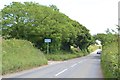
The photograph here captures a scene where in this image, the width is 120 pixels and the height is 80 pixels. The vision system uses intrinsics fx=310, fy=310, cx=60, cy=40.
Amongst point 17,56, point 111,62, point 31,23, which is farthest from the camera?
point 31,23

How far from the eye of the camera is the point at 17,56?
94.6 ft

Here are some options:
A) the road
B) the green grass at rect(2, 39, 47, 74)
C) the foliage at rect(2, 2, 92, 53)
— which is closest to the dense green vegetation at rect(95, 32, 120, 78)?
the road

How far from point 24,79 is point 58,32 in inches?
1447

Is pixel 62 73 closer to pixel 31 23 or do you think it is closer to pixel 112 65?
pixel 112 65

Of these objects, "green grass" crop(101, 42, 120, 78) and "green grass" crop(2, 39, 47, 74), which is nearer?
"green grass" crop(101, 42, 120, 78)

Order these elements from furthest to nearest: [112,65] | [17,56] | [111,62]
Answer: [17,56] < [111,62] < [112,65]

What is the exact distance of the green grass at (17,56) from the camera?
23587mm

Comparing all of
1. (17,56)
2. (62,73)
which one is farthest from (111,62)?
(17,56)

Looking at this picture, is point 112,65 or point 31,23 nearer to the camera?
point 112,65

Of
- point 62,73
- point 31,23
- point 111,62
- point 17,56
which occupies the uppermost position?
point 31,23

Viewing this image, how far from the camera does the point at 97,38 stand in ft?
329

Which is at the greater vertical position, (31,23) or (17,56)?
(31,23)

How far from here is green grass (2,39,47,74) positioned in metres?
23.6

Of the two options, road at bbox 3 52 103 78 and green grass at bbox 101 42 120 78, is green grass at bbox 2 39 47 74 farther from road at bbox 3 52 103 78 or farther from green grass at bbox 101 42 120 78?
green grass at bbox 101 42 120 78
